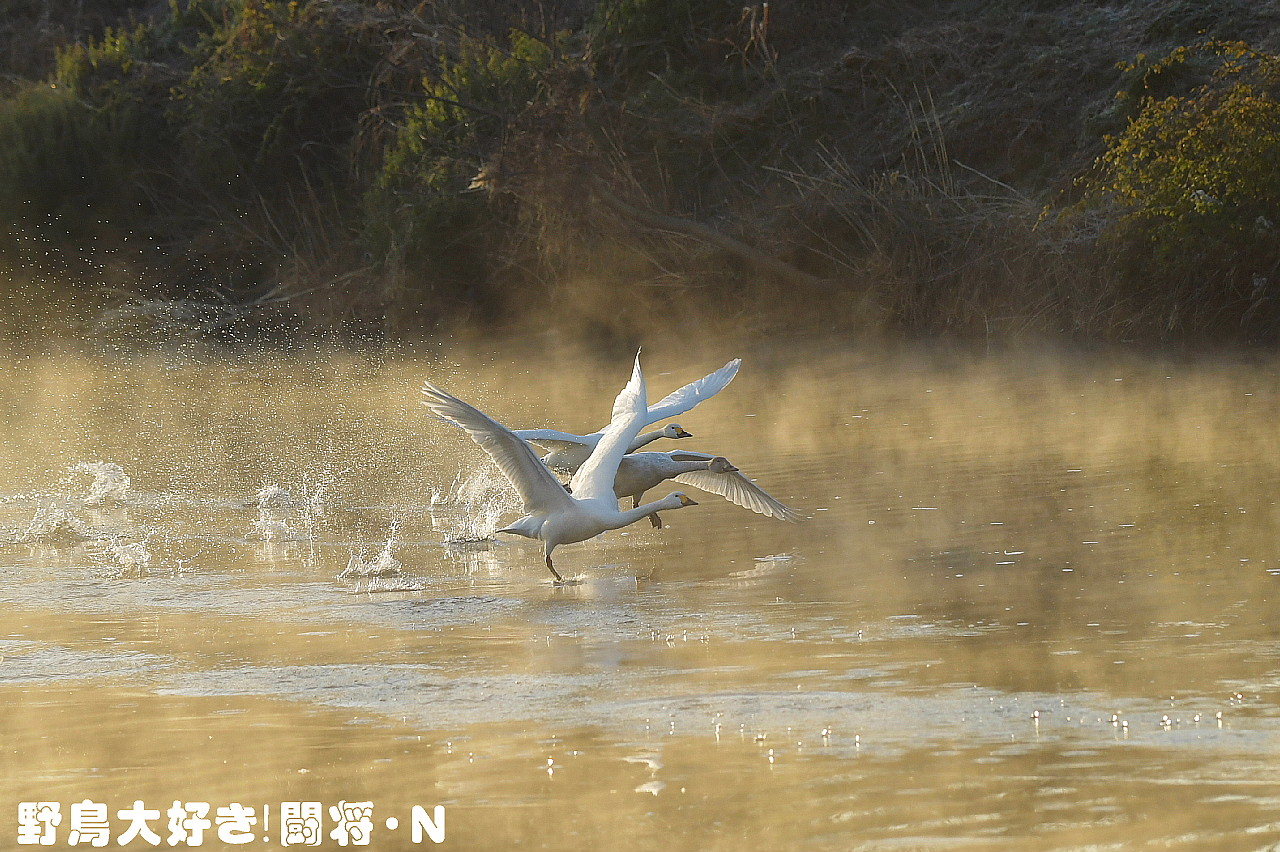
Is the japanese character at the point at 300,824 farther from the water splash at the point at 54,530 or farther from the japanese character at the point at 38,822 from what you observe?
the water splash at the point at 54,530

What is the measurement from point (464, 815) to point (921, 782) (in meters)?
1.32

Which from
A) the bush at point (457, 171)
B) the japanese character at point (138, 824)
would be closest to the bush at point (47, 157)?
the bush at point (457, 171)

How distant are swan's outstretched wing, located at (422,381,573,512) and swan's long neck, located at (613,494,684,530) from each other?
32 cm

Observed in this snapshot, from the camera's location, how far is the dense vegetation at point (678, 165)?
1758cm

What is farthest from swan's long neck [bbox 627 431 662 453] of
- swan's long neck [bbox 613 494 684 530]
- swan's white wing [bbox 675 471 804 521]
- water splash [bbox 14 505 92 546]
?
water splash [bbox 14 505 92 546]

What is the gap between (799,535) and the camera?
10242 mm

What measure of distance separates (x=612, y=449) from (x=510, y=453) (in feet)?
3.54

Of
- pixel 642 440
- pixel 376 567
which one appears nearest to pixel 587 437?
pixel 642 440

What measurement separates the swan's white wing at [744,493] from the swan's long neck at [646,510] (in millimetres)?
840

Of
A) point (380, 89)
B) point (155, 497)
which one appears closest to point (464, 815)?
point (155, 497)

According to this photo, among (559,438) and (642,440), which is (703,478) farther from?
(559,438)

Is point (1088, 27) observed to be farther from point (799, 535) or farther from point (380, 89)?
point (799, 535)

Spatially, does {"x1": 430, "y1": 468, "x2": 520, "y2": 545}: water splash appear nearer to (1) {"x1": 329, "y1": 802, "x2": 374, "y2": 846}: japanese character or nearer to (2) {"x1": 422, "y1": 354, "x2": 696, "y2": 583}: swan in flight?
(2) {"x1": 422, "y1": 354, "x2": 696, "y2": 583}: swan in flight

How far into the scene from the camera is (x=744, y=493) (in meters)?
10.9
